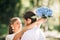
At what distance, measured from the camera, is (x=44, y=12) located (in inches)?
50.4

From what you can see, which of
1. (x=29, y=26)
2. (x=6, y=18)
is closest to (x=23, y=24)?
(x=29, y=26)

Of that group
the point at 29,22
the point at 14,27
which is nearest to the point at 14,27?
the point at 14,27

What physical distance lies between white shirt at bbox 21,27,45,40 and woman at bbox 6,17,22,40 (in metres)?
0.08

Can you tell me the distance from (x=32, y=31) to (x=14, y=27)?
163mm

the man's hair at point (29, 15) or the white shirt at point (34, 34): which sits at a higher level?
the man's hair at point (29, 15)

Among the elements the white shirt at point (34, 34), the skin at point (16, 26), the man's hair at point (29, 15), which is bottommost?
the white shirt at point (34, 34)

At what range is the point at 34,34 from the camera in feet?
4.20

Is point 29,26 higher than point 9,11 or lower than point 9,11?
lower

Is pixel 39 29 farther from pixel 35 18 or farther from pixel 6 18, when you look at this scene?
pixel 6 18

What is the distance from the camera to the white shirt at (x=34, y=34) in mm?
1274

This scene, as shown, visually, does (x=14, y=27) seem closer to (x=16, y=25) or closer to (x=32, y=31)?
(x=16, y=25)

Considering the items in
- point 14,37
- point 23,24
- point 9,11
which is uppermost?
point 9,11

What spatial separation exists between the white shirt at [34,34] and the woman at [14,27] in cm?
8

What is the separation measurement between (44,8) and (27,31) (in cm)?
24
